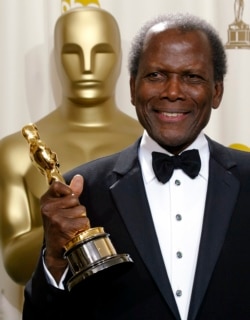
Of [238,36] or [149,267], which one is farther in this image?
[238,36]

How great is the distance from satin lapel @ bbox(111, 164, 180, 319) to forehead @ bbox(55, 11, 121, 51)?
50cm

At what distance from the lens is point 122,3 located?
1.87 m

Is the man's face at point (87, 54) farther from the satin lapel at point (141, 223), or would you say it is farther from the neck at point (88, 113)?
the satin lapel at point (141, 223)

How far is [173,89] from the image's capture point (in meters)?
1.09

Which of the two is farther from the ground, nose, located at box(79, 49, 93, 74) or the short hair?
the short hair

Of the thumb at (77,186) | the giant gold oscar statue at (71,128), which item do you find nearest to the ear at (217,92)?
the thumb at (77,186)

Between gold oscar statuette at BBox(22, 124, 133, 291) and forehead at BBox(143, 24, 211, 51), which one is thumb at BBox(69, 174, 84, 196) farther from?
forehead at BBox(143, 24, 211, 51)

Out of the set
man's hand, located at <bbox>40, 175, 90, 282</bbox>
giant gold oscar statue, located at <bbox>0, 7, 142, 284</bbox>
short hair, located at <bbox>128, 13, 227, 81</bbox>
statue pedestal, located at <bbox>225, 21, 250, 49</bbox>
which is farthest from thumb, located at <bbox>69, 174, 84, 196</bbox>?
statue pedestal, located at <bbox>225, 21, 250, 49</bbox>

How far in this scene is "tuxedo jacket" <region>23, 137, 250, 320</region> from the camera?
1.05m

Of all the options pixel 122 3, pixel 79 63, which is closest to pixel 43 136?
pixel 79 63

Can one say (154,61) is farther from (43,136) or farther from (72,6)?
(72,6)

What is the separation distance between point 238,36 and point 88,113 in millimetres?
481

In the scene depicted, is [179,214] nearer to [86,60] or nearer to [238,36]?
[86,60]

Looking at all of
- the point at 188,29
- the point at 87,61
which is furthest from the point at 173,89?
the point at 87,61
